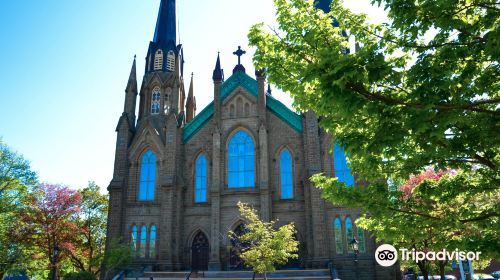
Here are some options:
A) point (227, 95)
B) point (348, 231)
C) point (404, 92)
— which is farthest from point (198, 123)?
point (404, 92)

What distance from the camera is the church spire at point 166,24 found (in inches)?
1271

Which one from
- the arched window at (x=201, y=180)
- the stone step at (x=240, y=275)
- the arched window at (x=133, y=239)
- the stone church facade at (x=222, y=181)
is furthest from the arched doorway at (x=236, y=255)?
the arched window at (x=133, y=239)

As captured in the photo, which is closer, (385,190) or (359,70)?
(359,70)

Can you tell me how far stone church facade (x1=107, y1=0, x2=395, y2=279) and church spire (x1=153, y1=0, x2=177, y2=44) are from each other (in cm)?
510

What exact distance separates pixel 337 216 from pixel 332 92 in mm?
19603

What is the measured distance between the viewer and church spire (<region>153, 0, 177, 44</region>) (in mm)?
32281

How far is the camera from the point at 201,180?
2683 centimetres

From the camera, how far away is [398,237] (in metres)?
7.73

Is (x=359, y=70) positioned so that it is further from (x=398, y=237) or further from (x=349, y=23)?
(x=398, y=237)

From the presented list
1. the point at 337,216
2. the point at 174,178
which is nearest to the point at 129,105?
the point at 174,178

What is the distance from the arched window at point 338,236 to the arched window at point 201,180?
321 inches

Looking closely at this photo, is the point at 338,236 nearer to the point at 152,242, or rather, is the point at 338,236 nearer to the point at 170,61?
the point at 152,242

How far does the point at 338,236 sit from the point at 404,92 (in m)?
18.7

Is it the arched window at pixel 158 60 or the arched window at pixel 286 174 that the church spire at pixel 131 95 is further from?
the arched window at pixel 286 174
